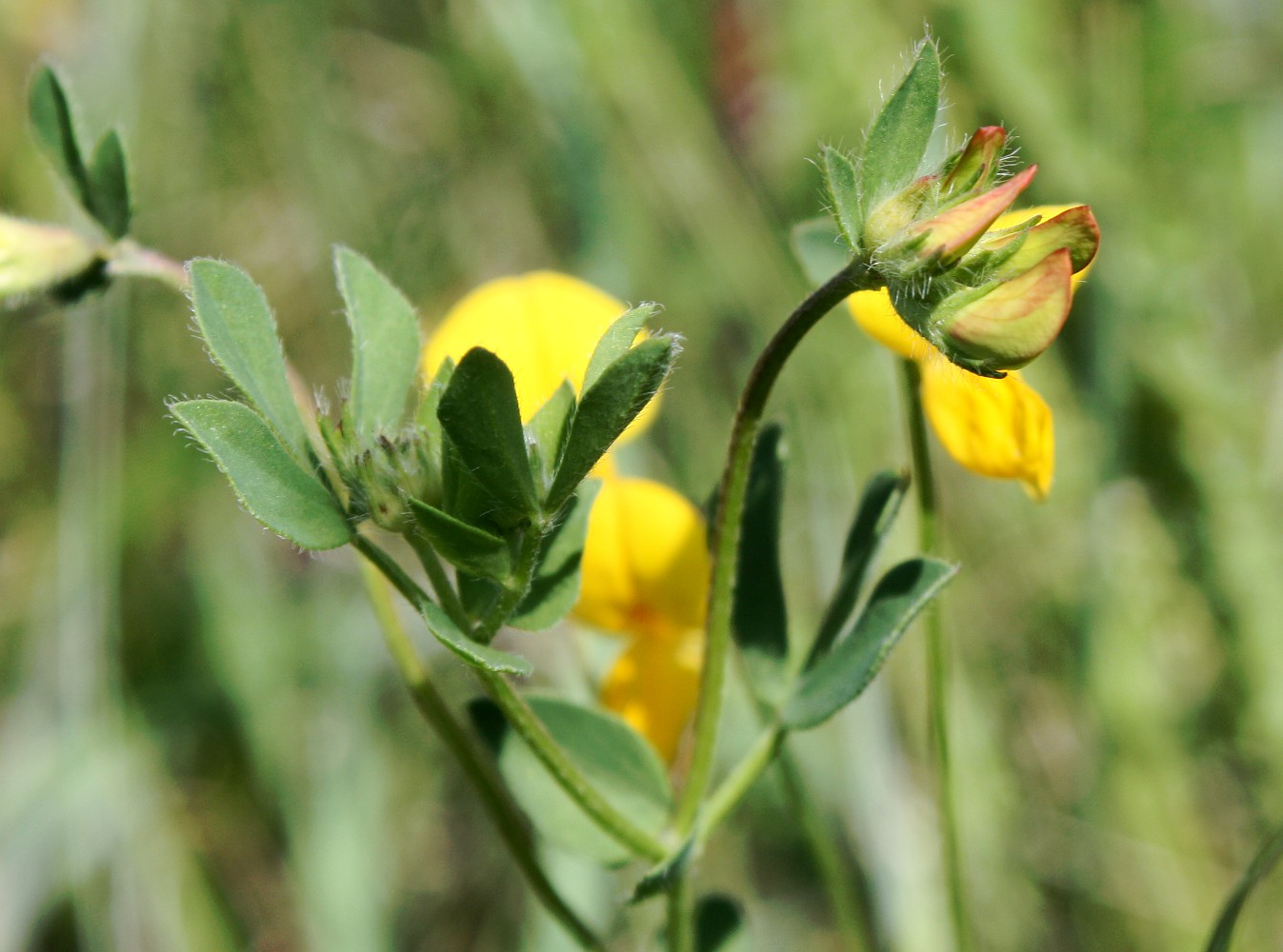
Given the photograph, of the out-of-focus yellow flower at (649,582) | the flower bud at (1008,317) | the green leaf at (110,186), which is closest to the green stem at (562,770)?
the out-of-focus yellow flower at (649,582)

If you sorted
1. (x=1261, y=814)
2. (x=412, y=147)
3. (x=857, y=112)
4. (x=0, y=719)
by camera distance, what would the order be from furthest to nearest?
(x=412, y=147) → (x=857, y=112) → (x=0, y=719) → (x=1261, y=814)

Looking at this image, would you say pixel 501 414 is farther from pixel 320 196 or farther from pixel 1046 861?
pixel 320 196

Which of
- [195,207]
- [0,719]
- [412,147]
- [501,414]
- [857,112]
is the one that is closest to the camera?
[501,414]

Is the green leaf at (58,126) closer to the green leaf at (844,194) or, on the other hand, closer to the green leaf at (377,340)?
the green leaf at (377,340)

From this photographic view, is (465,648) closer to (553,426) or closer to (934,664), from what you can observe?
(553,426)

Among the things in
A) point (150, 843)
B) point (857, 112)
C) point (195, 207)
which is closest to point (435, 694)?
point (150, 843)
